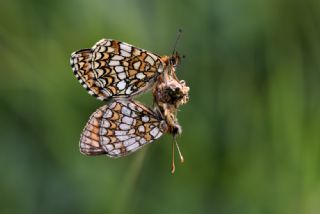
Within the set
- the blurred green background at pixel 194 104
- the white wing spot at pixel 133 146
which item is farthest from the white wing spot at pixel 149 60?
the blurred green background at pixel 194 104

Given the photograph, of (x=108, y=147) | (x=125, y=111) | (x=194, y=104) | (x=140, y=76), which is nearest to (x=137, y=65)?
(x=140, y=76)

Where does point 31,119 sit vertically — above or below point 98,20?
below

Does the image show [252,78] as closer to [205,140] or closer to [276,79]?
[276,79]

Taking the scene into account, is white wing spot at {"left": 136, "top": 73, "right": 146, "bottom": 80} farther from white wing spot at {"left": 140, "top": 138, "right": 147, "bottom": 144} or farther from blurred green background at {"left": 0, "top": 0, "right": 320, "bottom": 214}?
blurred green background at {"left": 0, "top": 0, "right": 320, "bottom": 214}

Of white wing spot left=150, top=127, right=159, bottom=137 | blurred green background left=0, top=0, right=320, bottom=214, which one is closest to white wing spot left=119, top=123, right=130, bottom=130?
white wing spot left=150, top=127, right=159, bottom=137

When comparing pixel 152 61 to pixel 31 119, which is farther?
pixel 31 119

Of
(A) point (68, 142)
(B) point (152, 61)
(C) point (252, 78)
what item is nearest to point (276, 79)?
(C) point (252, 78)
